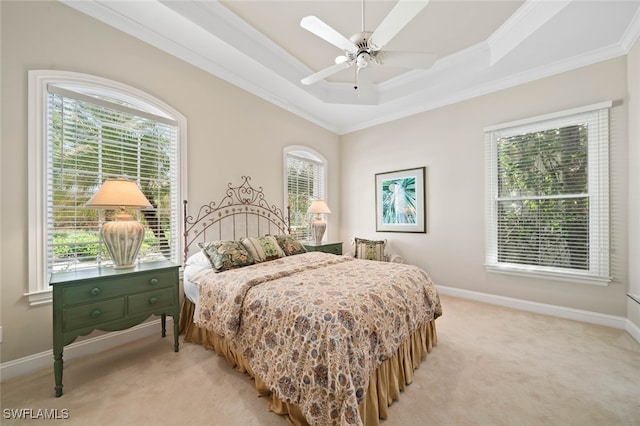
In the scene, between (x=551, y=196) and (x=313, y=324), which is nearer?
(x=313, y=324)

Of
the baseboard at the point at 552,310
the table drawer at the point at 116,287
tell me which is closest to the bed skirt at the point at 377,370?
the table drawer at the point at 116,287

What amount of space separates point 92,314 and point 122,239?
590 mm

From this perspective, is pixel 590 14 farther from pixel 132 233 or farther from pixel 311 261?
pixel 132 233

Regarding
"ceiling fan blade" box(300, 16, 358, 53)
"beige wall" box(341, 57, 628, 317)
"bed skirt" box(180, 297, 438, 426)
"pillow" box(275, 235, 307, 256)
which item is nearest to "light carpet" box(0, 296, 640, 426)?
"bed skirt" box(180, 297, 438, 426)

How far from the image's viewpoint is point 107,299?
6.38 ft

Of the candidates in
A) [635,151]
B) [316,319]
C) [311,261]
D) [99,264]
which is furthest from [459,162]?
[99,264]

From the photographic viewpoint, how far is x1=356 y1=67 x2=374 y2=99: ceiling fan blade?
7.72 feet

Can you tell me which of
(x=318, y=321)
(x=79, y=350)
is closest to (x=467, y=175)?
(x=318, y=321)

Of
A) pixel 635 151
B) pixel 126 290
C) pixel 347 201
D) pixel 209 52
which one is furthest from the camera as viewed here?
pixel 347 201

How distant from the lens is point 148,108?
270 centimetres

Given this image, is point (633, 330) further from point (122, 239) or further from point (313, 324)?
point (122, 239)

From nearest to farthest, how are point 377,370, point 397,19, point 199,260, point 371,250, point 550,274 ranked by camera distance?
point 377,370 → point 397,19 → point 199,260 → point 550,274 → point 371,250

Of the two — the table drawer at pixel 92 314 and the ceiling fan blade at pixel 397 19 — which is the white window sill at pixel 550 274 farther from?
the table drawer at pixel 92 314

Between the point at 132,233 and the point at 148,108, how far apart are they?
142 centimetres
